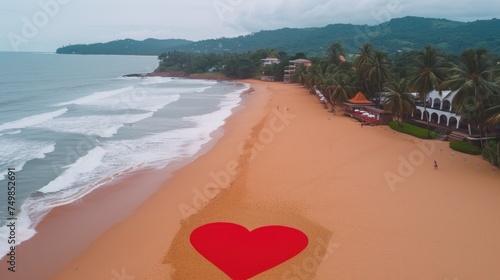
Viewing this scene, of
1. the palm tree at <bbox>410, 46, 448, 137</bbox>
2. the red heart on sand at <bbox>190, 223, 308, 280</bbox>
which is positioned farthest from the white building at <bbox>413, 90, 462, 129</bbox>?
the red heart on sand at <bbox>190, 223, 308, 280</bbox>

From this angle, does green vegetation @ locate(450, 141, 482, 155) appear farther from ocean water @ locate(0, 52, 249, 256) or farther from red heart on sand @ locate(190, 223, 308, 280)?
ocean water @ locate(0, 52, 249, 256)

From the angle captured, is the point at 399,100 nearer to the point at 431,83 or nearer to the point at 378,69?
the point at 431,83

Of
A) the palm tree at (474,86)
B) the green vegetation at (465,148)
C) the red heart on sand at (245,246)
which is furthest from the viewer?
the green vegetation at (465,148)

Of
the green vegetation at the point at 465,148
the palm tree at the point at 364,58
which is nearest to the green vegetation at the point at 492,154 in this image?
the green vegetation at the point at 465,148

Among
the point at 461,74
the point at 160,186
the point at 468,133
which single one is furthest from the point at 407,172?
the point at 160,186

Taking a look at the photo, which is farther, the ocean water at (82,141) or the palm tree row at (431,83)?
the palm tree row at (431,83)

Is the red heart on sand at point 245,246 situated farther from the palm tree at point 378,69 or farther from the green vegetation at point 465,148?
the palm tree at point 378,69

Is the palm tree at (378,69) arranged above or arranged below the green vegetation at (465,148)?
above

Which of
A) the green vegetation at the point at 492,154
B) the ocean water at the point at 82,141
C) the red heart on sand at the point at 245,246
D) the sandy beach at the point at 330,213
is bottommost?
the ocean water at the point at 82,141
